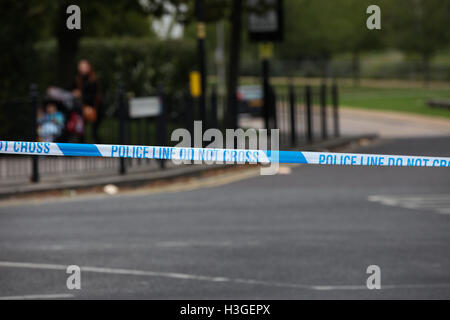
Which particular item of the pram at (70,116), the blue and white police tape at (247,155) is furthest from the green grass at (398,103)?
A: the blue and white police tape at (247,155)

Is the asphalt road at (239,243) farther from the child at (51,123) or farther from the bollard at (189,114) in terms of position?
the child at (51,123)

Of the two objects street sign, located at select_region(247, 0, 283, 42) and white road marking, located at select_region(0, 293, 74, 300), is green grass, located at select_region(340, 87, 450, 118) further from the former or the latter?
white road marking, located at select_region(0, 293, 74, 300)

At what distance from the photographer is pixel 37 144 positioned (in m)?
6.93

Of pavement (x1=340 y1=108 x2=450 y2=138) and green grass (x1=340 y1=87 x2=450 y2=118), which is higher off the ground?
pavement (x1=340 y1=108 x2=450 y2=138)

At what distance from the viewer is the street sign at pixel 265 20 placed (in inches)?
866

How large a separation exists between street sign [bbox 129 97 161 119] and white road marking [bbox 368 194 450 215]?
15.8ft

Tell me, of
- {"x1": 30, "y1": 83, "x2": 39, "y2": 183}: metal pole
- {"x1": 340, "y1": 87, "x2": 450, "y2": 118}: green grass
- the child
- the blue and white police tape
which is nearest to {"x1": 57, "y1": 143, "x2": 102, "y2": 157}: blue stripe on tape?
the blue and white police tape

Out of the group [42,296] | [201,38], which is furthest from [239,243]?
[201,38]

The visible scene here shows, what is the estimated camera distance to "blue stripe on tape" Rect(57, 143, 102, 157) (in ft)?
22.1

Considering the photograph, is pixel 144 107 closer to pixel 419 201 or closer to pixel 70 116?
pixel 70 116

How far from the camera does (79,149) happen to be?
6766mm

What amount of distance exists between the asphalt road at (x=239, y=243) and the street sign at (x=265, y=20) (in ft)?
23.8

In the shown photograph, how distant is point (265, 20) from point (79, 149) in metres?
16.0

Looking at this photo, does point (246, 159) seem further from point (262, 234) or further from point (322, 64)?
point (322, 64)
